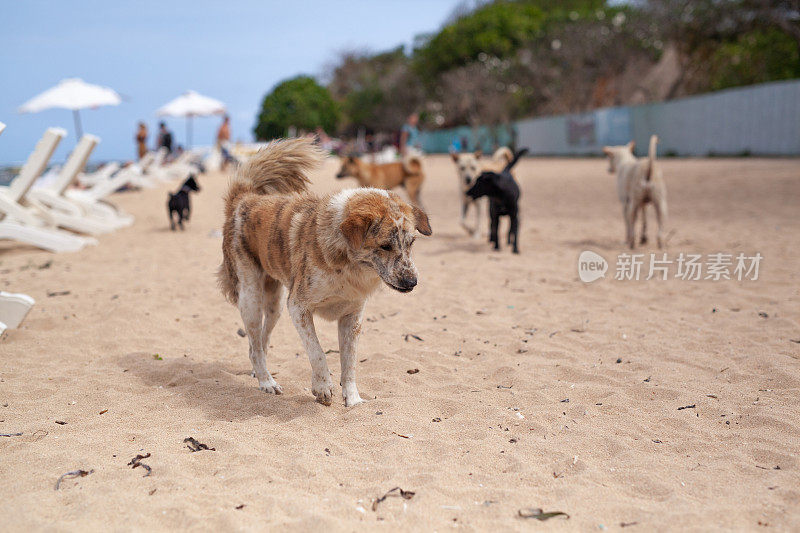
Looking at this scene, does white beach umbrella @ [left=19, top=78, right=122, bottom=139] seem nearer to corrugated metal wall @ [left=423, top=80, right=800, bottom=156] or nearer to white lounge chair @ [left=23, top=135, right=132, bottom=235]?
white lounge chair @ [left=23, top=135, right=132, bottom=235]

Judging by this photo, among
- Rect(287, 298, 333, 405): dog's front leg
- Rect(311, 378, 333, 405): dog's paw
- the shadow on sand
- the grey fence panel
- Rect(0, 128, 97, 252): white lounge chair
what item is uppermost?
the grey fence panel

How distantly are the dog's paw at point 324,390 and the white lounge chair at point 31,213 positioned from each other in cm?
798

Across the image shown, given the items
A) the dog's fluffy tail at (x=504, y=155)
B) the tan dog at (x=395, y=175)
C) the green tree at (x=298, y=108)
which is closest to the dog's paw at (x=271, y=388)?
the dog's fluffy tail at (x=504, y=155)

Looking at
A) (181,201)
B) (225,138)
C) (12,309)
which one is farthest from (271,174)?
(225,138)

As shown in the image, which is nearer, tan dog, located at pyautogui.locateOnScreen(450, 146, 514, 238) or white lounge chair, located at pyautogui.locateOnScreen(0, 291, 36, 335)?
white lounge chair, located at pyautogui.locateOnScreen(0, 291, 36, 335)

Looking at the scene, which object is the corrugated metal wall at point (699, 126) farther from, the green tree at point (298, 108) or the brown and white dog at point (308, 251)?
the green tree at point (298, 108)

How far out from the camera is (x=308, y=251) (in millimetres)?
4090

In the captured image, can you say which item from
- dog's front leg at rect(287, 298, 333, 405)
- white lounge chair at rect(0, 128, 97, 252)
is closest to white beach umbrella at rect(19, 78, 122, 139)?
white lounge chair at rect(0, 128, 97, 252)

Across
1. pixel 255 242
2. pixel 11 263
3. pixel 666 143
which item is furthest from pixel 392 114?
pixel 255 242

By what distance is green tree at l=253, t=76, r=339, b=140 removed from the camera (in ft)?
257

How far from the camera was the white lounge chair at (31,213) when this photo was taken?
10.0 metres

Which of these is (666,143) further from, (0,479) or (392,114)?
(392,114)

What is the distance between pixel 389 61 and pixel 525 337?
84.0 metres

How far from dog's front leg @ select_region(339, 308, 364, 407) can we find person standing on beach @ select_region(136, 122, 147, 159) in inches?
1017
